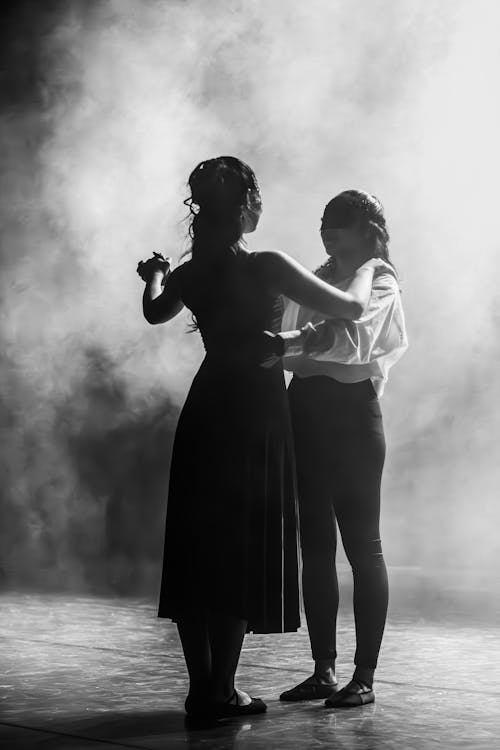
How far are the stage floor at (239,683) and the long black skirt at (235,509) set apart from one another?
234 mm

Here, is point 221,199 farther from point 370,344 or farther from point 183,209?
point 183,209

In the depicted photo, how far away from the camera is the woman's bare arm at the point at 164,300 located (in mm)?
2258

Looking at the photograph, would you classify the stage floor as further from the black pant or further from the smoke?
the smoke

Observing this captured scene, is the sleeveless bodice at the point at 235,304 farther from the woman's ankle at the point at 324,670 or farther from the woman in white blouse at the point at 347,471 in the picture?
the woman's ankle at the point at 324,670

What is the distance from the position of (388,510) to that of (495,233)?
5.09 feet

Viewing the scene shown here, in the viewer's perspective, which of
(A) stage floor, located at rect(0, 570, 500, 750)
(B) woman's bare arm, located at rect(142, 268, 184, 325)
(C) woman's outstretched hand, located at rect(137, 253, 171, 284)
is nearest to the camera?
Answer: (A) stage floor, located at rect(0, 570, 500, 750)

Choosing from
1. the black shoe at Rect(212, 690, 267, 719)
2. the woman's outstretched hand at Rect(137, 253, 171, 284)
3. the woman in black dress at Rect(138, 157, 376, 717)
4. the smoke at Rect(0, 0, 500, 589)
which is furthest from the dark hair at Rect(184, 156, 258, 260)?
the smoke at Rect(0, 0, 500, 589)

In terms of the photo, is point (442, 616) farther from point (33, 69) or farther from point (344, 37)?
point (33, 69)

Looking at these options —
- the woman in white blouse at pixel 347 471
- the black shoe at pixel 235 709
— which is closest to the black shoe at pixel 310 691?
the woman in white blouse at pixel 347 471

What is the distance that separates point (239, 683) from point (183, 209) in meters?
3.44

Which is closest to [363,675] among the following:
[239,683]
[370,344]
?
Result: [239,683]

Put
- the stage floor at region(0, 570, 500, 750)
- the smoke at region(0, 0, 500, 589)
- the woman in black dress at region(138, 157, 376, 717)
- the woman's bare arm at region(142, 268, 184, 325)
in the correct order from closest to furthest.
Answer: the stage floor at region(0, 570, 500, 750) < the woman in black dress at region(138, 157, 376, 717) < the woman's bare arm at region(142, 268, 184, 325) < the smoke at region(0, 0, 500, 589)

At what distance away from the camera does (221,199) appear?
2186 mm

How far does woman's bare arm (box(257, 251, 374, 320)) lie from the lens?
212 centimetres
